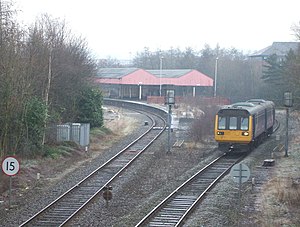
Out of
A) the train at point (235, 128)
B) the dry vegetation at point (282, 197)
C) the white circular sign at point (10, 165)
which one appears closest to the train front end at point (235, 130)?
the train at point (235, 128)

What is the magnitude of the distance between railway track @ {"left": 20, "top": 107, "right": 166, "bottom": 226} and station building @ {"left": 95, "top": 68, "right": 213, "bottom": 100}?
41.0m

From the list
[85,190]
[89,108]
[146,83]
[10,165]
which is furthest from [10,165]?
[146,83]

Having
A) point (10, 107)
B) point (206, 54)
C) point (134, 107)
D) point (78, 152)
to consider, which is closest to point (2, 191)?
point (10, 107)

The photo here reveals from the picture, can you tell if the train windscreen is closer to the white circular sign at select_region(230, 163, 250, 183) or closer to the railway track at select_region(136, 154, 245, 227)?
the railway track at select_region(136, 154, 245, 227)

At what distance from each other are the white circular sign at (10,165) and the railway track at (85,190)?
4.90 ft

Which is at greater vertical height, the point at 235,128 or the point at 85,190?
the point at 235,128

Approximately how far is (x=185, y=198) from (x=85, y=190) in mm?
3562

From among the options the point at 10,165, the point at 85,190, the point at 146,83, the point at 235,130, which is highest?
the point at 146,83

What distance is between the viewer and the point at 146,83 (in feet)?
239

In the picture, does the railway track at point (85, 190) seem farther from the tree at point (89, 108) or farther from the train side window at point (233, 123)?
the train side window at point (233, 123)

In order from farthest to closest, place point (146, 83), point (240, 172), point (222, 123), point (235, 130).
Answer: point (146, 83), point (222, 123), point (235, 130), point (240, 172)

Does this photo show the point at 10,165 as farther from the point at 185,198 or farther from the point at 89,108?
the point at 89,108

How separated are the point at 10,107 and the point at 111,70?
60115mm

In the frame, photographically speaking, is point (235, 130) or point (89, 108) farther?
point (89, 108)
